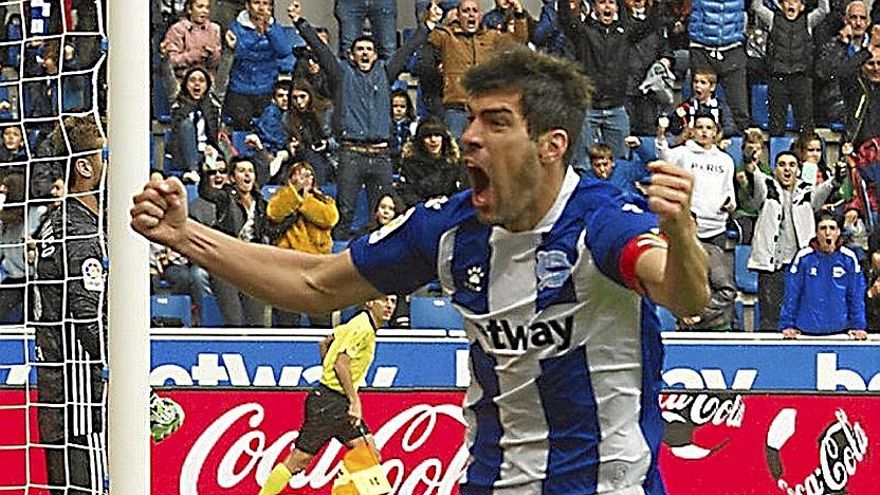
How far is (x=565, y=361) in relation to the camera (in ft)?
12.8

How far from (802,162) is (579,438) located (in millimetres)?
7331

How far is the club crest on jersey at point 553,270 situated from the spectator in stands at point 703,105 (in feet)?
23.1

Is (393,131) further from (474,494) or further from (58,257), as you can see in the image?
(474,494)

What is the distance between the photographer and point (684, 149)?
1078 cm

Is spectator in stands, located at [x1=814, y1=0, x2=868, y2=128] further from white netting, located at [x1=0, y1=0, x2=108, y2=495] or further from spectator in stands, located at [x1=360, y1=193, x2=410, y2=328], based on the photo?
white netting, located at [x1=0, y1=0, x2=108, y2=495]

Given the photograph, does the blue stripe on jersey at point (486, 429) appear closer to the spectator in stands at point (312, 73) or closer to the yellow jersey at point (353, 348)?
the yellow jersey at point (353, 348)

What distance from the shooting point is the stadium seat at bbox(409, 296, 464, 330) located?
10172 mm

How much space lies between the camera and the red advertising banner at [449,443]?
9.83 m

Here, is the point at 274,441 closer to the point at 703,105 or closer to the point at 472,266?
the point at 703,105

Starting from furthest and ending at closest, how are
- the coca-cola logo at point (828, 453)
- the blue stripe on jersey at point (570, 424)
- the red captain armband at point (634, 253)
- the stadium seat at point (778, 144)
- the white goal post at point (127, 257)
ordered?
the stadium seat at point (778, 144), the coca-cola logo at point (828, 453), the white goal post at point (127, 257), the blue stripe on jersey at point (570, 424), the red captain armband at point (634, 253)

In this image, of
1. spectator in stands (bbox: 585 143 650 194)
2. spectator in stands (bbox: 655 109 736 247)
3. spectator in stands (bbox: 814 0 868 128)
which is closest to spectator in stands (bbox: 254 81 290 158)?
spectator in stands (bbox: 585 143 650 194)

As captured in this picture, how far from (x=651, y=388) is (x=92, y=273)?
3.04 metres

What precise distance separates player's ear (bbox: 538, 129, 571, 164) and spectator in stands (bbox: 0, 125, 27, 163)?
20.6 ft

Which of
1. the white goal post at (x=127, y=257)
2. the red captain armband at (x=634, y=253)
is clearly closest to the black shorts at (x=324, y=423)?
the white goal post at (x=127, y=257)
